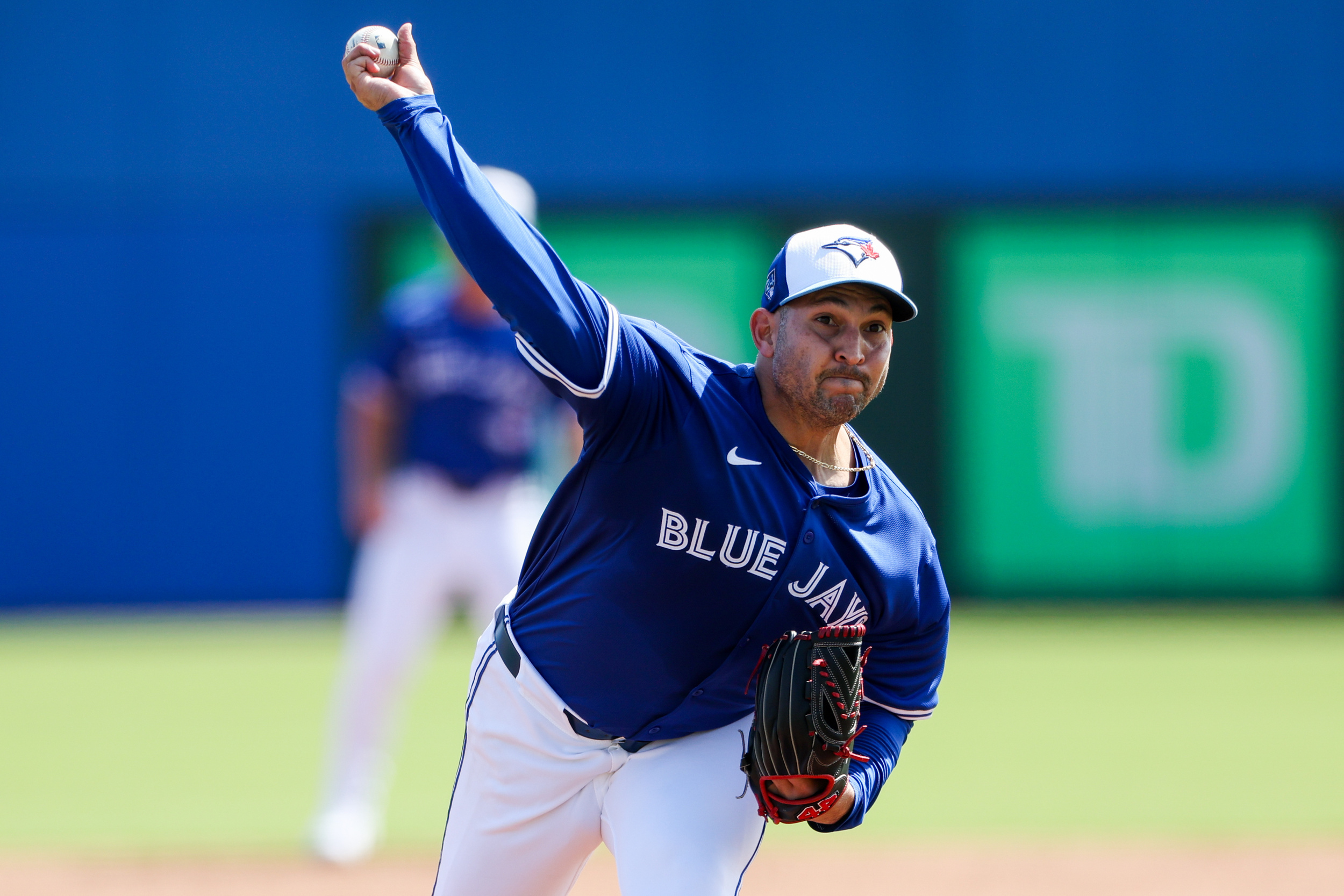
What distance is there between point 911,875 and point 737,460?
8.80ft

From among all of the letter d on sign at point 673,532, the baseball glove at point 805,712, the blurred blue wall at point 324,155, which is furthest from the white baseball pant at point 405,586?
the blurred blue wall at point 324,155

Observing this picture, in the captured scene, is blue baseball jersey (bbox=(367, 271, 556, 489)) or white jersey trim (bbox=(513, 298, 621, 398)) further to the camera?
blue baseball jersey (bbox=(367, 271, 556, 489))

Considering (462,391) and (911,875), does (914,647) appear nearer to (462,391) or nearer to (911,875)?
(911,875)

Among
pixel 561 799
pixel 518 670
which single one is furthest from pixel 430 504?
pixel 561 799

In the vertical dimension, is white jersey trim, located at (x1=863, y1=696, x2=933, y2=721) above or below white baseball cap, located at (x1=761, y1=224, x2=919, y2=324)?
below

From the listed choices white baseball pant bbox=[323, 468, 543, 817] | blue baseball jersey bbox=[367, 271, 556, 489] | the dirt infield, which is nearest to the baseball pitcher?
the dirt infield

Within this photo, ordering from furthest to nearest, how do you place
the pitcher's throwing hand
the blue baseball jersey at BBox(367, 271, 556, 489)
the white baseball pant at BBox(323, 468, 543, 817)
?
1. the blue baseball jersey at BBox(367, 271, 556, 489)
2. the white baseball pant at BBox(323, 468, 543, 817)
3. the pitcher's throwing hand

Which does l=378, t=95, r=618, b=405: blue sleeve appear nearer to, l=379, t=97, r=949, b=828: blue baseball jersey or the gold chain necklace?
l=379, t=97, r=949, b=828: blue baseball jersey

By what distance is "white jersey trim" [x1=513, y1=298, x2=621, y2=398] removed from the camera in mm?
2807

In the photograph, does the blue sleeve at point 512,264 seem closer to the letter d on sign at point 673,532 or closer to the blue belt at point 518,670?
Result: the letter d on sign at point 673,532

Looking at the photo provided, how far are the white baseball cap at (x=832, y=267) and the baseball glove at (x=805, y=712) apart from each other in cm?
68

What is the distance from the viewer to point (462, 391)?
19.2 feet

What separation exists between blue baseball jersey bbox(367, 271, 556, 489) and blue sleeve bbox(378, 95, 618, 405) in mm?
2904

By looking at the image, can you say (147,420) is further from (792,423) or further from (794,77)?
(792,423)
